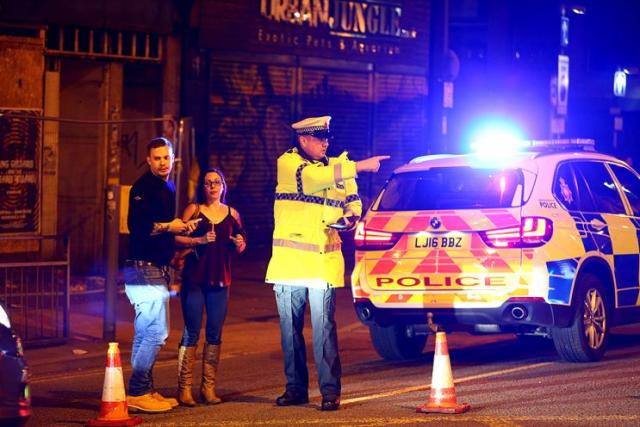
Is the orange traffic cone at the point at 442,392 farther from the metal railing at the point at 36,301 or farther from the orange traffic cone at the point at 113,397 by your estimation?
the metal railing at the point at 36,301

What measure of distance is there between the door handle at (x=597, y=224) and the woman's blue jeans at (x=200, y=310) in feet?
11.1

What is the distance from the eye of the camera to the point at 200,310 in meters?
9.50

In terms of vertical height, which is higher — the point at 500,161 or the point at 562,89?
the point at 562,89

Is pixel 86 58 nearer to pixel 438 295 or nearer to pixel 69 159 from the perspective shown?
pixel 69 159

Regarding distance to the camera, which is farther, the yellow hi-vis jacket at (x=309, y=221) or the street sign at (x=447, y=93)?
the street sign at (x=447, y=93)

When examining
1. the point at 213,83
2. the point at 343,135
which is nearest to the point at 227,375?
the point at 213,83

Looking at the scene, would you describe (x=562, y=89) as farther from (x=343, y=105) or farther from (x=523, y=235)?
(x=523, y=235)

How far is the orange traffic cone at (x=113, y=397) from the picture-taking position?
336 inches

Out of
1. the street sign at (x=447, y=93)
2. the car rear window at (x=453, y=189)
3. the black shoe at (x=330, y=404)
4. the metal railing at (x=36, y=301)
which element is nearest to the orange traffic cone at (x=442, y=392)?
the black shoe at (x=330, y=404)

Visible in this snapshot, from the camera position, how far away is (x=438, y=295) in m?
10.9

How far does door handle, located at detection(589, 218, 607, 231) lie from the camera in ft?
37.4

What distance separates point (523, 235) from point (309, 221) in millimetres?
2182

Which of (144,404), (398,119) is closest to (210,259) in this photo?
(144,404)

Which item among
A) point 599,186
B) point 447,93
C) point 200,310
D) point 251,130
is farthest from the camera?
point 251,130
